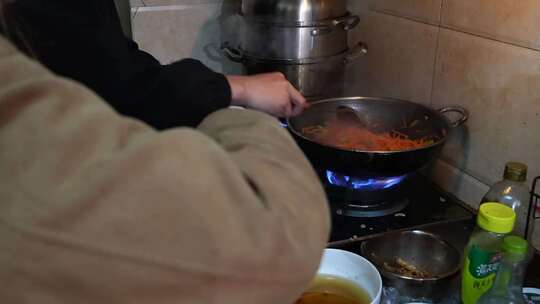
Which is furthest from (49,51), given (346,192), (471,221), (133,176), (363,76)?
(363,76)

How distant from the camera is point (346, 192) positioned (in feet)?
3.02

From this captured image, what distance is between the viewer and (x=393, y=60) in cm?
116

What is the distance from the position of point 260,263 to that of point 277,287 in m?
0.03

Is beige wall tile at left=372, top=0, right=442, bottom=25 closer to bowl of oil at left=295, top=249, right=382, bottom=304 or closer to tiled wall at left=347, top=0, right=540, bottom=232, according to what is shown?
tiled wall at left=347, top=0, right=540, bottom=232

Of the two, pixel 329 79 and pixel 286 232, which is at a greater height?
pixel 286 232

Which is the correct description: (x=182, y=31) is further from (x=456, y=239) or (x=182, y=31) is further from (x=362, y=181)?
(x=456, y=239)

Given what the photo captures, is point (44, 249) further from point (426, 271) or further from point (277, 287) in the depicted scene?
point (426, 271)

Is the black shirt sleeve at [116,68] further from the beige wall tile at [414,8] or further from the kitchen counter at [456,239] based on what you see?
the beige wall tile at [414,8]

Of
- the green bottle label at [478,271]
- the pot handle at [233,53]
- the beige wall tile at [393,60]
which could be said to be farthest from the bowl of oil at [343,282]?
the pot handle at [233,53]

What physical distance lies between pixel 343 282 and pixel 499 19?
496 millimetres

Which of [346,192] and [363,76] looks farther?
[363,76]

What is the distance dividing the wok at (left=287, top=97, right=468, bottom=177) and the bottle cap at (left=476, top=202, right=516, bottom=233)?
0.53ft

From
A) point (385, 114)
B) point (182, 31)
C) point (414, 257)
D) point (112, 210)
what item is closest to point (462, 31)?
point (385, 114)

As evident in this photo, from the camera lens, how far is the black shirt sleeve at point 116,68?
0.60m
